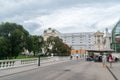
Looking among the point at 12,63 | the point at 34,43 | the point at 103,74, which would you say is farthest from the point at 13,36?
the point at 34,43

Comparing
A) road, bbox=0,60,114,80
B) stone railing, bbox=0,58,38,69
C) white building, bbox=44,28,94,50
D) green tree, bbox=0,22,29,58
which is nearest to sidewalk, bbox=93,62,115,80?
road, bbox=0,60,114,80

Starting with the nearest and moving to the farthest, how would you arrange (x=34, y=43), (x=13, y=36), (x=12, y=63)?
1. (x=12, y=63)
2. (x=13, y=36)
3. (x=34, y=43)

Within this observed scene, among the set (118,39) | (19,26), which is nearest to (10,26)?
(19,26)

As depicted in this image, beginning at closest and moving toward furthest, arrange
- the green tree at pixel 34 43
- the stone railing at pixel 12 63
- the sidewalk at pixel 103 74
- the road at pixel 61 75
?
the road at pixel 61 75, the sidewalk at pixel 103 74, the stone railing at pixel 12 63, the green tree at pixel 34 43

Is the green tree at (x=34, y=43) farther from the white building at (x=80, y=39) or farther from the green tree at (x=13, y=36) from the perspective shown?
the white building at (x=80, y=39)

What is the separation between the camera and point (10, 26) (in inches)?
1602

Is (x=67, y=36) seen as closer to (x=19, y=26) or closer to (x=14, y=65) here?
(x=19, y=26)

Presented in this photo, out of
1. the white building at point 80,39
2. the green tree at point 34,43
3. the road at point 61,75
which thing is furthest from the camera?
the white building at point 80,39

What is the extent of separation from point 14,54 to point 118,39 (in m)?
40.6

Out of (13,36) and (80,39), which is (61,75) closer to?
(13,36)

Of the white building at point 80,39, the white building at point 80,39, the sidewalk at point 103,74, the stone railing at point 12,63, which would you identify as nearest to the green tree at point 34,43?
the stone railing at point 12,63

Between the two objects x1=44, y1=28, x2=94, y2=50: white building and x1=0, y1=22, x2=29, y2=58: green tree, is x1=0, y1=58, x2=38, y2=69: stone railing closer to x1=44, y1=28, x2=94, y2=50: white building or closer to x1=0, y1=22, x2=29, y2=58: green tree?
x1=0, y1=22, x2=29, y2=58: green tree

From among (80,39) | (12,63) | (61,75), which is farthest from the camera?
(80,39)

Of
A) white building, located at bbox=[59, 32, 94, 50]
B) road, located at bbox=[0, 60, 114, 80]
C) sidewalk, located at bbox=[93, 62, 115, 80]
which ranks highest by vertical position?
white building, located at bbox=[59, 32, 94, 50]
